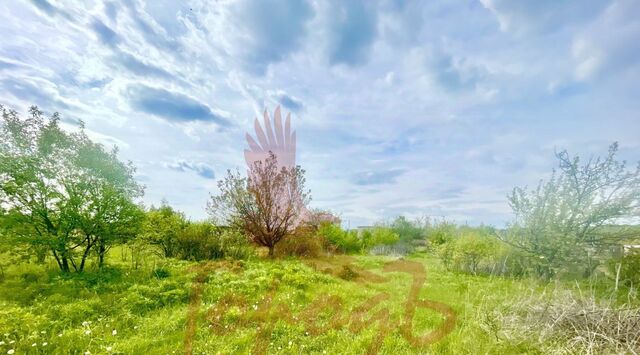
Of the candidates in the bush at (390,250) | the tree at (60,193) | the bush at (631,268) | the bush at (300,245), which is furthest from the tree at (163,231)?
the bush at (631,268)

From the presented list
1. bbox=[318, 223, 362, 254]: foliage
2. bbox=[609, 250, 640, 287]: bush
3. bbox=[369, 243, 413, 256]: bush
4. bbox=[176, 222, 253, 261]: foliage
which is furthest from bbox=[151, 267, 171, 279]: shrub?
bbox=[369, 243, 413, 256]: bush

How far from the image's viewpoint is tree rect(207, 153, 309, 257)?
14.2 meters

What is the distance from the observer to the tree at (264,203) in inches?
561

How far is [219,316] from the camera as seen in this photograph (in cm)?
516

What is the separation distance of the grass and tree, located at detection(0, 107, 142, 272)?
3.23 feet

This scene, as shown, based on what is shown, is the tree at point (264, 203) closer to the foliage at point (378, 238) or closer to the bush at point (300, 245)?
the bush at point (300, 245)

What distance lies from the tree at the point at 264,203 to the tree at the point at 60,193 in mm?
6021

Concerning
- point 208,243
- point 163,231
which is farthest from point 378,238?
point 163,231

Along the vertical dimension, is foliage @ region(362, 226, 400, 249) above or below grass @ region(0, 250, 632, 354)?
above

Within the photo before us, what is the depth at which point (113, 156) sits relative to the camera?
8984 millimetres

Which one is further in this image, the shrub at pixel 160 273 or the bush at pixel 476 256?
the bush at pixel 476 256

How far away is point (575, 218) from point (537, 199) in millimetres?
1047

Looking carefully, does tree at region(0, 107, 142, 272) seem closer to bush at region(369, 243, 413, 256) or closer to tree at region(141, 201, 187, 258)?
tree at region(141, 201, 187, 258)

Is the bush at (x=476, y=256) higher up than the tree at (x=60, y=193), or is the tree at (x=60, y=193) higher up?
the tree at (x=60, y=193)
